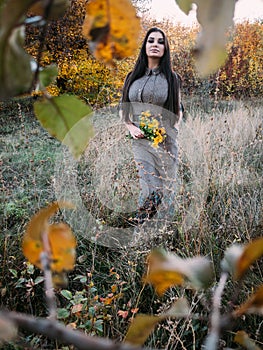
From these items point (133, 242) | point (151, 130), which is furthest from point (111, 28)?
point (151, 130)

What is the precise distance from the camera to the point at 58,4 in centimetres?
18

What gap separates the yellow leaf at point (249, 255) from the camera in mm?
168

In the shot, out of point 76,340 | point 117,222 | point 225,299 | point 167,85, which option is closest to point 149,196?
point 117,222

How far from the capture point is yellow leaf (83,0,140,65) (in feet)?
0.59

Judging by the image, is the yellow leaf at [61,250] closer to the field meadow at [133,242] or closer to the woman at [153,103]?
the field meadow at [133,242]

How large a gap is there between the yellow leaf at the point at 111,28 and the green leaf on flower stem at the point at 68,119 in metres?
0.05

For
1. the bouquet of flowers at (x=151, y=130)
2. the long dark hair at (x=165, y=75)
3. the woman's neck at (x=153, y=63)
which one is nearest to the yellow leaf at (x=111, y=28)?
the bouquet of flowers at (x=151, y=130)

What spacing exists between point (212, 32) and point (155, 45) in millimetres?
→ 2942

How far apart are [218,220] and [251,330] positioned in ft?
3.20

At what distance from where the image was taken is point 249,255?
172mm

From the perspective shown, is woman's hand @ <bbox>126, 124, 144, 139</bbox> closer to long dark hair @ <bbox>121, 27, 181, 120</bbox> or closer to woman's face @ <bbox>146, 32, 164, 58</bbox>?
long dark hair @ <bbox>121, 27, 181, 120</bbox>

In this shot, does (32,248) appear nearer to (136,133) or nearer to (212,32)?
(212,32)

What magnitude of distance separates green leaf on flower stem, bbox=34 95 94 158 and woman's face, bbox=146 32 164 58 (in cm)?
282

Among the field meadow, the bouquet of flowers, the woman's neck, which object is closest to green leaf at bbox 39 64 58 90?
the field meadow
